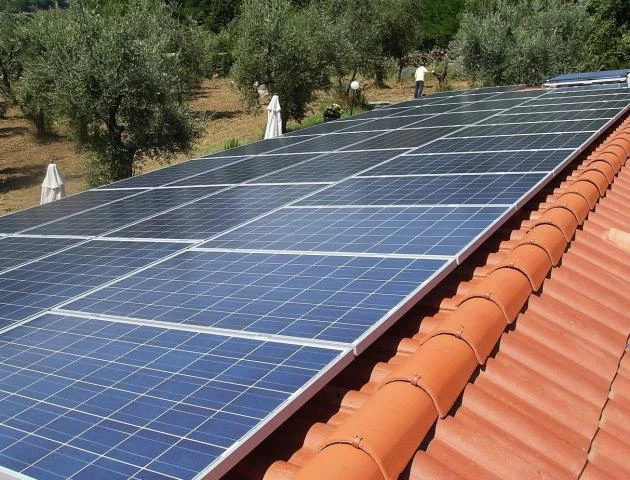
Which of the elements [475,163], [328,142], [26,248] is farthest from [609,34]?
[26,248]

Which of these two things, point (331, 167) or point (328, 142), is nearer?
point (331, 167)

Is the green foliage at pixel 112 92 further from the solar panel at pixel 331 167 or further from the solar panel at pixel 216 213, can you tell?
the solar panel at pixel 216 213

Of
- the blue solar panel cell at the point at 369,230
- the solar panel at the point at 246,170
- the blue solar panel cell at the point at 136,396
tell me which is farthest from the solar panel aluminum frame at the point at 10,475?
the solar panel at the point at 246,170

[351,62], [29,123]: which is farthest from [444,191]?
[29,123]

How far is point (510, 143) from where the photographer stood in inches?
436

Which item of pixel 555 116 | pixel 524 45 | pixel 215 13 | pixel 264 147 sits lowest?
pixel 264 147

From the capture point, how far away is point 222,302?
5.02 meters

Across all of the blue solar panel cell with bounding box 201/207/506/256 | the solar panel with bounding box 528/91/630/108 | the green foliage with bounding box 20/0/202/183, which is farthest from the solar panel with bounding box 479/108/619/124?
the green foliage with bounding box 20/0/202/183

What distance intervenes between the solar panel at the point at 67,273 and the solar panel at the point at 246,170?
12.5 ft

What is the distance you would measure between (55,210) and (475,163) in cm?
673

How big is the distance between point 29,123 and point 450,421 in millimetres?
44576

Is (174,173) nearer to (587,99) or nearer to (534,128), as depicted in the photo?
(534,128)

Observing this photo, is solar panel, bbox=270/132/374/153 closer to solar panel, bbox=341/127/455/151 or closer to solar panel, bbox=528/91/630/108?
solar panel, bbox=341/127/455/151

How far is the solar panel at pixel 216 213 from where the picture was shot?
301 inches
